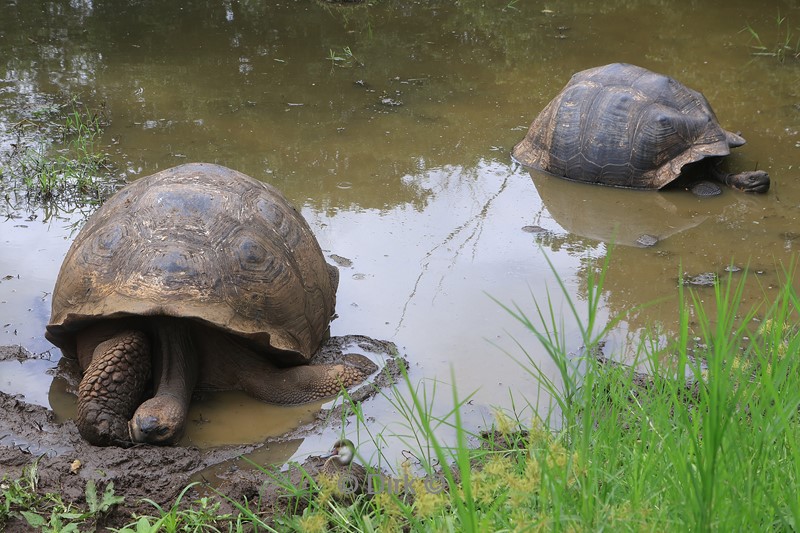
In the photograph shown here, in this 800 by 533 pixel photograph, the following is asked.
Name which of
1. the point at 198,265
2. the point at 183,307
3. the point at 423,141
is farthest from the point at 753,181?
the point at 183,307

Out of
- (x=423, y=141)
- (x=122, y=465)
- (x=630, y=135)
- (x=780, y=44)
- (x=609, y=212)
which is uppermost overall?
(x=780, y=44)

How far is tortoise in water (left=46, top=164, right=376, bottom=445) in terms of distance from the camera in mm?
3318

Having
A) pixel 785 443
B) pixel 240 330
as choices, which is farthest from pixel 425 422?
pixel 240 330

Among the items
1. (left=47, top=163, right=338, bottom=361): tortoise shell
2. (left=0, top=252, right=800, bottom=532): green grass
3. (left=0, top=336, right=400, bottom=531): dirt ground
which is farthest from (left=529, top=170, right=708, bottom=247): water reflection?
(left=0, top=252, right=800, bottom=532): green grass

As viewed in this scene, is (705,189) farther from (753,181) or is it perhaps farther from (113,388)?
(113,388)

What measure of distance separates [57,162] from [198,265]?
106 inches

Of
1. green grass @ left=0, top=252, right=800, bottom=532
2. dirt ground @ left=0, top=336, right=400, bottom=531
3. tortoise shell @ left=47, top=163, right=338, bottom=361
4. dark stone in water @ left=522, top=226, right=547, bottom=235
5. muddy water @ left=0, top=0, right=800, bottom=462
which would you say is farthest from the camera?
dark stone in water @ left=522, top=226, right=547, bottom=235

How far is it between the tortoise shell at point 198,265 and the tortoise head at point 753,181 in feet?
10.2

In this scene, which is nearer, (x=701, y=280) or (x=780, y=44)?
(x=701, y=280)

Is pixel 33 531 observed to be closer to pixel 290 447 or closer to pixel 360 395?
pixel 290 447

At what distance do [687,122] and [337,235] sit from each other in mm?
2584

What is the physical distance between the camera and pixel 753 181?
221 inches

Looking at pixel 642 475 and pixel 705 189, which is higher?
pixel 642 475

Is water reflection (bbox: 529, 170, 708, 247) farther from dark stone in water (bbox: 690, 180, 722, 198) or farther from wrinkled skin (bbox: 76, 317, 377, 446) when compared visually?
wrinkled skin (bbox: 76, 317, 377, 446)
